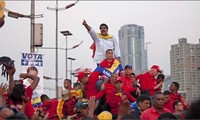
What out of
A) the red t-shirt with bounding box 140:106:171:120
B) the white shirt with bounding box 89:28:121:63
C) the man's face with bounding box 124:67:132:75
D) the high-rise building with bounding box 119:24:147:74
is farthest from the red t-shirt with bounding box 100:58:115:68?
the high-rise building with bounding box 119:24:147:74

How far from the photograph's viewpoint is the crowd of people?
23.2 ft

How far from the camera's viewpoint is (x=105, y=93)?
903 centimetres

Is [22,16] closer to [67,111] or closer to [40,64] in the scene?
[40,64]

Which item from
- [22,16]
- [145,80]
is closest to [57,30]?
[22,16]

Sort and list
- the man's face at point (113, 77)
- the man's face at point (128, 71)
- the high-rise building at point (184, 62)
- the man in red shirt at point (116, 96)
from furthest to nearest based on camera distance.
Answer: the high-rise building at point (184, 62)
the man's face at point (128, 71)
the man's face at point (113, 77)
the man in red shirt at point (116, 96)

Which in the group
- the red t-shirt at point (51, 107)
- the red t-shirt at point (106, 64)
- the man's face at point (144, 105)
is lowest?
the red t-shirt at point (51, 107)

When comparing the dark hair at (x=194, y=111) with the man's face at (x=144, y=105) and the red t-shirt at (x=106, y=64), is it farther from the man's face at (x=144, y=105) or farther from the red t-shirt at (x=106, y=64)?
the red t-shirt at (x=106, y=64)

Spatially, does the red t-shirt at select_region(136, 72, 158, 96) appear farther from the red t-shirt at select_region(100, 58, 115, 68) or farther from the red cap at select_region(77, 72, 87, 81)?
the red cap at select_region(77, 72, 87, 81)

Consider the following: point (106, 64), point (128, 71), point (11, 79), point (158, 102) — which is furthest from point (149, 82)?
point (11, 79)

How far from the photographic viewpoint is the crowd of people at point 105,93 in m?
7.07

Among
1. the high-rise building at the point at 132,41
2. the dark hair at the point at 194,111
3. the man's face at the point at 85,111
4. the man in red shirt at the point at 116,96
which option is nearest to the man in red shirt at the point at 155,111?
the man's face at the point at 85,111

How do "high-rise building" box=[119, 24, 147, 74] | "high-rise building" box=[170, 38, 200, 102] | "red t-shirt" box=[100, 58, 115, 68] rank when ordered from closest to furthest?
1. "red t-shirt" box=[100, 58, 115, 68]
2. "high-rise building" box=[170, 38, 200, 102]
3. "high-rise building" box=[119, 24, 147, 74]

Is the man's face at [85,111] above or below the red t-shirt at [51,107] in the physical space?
above

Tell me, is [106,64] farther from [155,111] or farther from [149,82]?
[155,111]
